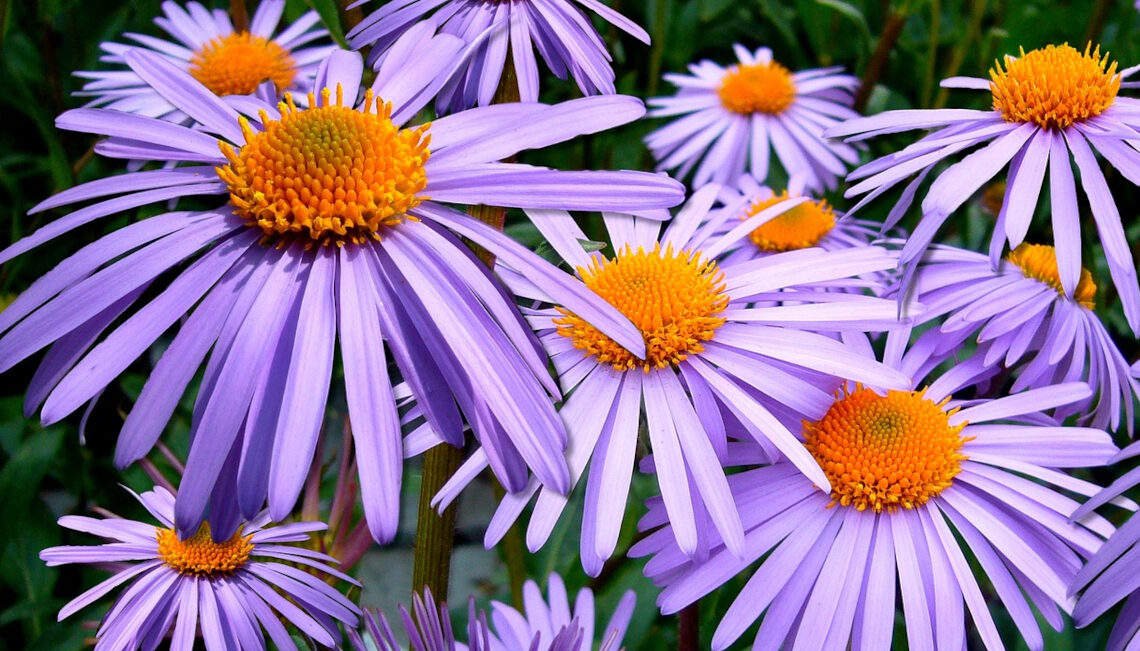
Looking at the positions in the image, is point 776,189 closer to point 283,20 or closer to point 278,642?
point 283,20

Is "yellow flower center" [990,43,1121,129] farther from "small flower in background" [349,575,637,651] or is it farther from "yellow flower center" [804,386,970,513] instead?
"small flower in background" [349,575,637,651]

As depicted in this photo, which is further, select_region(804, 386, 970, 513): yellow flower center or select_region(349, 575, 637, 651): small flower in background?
select_region(804, 386, 970, 513): yellow flower center

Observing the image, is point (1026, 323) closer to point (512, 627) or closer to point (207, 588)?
point (512, 627)

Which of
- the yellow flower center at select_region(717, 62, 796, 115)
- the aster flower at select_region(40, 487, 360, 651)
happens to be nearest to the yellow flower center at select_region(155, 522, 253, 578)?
the aster flower at select_region(40, 487, 360, 651)

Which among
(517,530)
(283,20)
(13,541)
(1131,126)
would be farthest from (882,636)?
Answer: (283,20)

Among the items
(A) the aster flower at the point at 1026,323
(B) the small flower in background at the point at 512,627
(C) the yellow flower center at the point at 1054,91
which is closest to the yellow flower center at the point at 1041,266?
(A) the aster flower at the point at 1026,323

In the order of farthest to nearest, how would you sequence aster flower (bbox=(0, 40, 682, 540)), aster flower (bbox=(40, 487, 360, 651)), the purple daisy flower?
the purple daisy flower < aster flower (bbox=(40, 487, 360, 651)) < aster flower (bbox=(0, 40, 682, 540))
